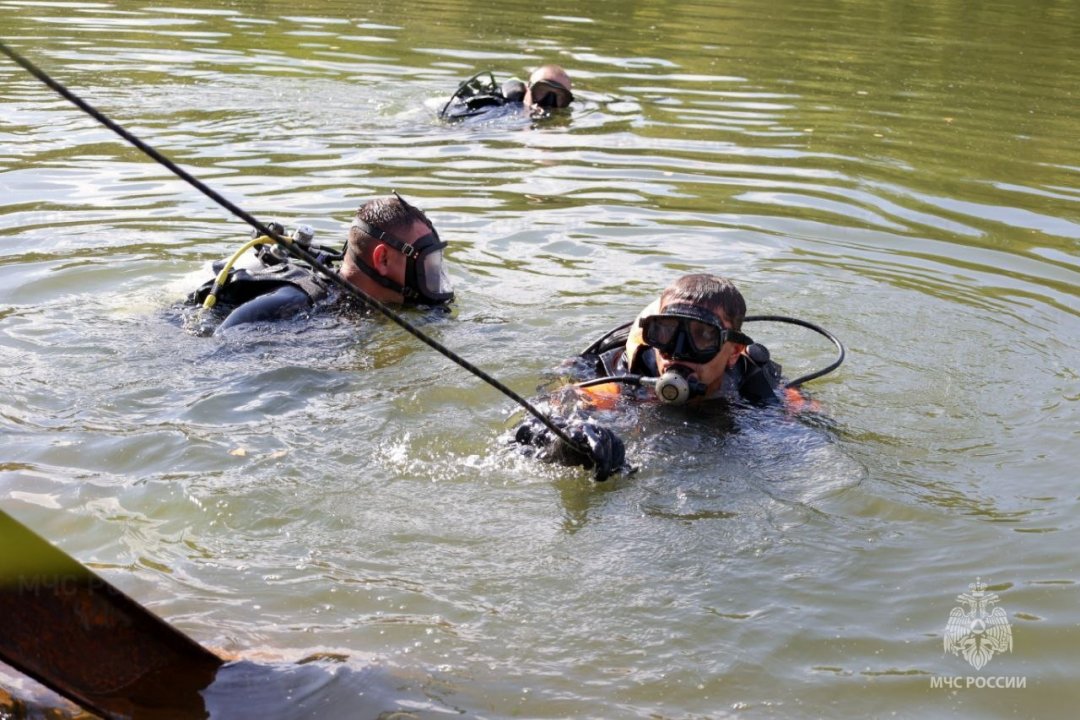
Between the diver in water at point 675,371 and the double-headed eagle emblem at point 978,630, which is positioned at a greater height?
the diver in water at point 675,371

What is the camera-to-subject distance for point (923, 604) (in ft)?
13.7

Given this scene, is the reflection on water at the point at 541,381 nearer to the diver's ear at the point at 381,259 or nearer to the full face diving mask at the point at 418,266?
the full face diving mask at the point at 418,266

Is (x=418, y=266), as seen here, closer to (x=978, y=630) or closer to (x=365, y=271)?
(x=365, y=271)

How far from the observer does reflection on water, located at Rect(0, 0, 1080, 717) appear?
3.91 meters

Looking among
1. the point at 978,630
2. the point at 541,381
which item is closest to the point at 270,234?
the point at 978,630

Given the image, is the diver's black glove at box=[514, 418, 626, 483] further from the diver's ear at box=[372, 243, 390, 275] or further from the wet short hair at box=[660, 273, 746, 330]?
the diver's ear at box=[372, 243, 390, 275]

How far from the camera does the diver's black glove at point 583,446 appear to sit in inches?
187

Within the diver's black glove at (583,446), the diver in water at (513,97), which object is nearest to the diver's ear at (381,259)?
the diver's black glove at (583,446)

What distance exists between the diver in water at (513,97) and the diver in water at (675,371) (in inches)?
261

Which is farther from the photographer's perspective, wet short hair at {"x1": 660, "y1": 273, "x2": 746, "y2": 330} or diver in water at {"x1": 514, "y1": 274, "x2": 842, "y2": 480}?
wet short hair at {"x1": 660, "y1": 273, "x2": 746, "y2": 330}

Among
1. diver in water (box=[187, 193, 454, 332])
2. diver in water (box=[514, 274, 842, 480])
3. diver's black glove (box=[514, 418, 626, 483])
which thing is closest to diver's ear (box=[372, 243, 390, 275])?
diver in water (box=[187, 193, 454, 332])

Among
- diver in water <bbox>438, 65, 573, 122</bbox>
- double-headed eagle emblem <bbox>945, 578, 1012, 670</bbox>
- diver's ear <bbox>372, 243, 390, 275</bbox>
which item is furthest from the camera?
diver in water <bbox>438, 65, 573, 122</bbox>

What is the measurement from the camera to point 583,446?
4742 mm

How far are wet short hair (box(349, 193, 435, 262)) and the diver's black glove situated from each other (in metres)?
1.91
